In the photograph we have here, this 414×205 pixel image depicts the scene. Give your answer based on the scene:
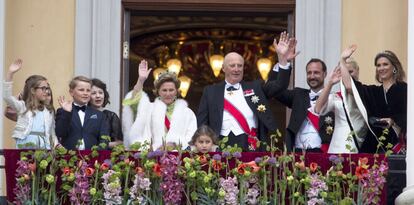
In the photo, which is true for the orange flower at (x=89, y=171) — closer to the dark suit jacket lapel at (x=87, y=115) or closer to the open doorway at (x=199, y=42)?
the dark suit jacket lapel at (x=87, y=115)

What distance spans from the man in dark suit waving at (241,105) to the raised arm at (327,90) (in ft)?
1.15

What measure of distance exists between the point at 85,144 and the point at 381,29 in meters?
3.72

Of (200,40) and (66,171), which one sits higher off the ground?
(200,40)

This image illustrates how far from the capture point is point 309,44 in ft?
59.1

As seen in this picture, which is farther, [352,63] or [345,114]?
[352,63]

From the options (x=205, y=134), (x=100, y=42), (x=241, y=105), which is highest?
(x=100, y=42)

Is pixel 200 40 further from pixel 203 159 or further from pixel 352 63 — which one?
pixel 203 159

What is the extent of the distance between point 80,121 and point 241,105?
1491 millimetres

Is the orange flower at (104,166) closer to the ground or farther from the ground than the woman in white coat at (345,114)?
closer to the ground

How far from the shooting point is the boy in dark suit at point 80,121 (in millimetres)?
15820

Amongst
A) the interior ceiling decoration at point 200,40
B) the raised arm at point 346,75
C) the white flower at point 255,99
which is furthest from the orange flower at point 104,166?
the interior ceiling decoration at point 200,40

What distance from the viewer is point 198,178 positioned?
14.8m

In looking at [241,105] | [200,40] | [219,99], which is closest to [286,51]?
[241,105]
